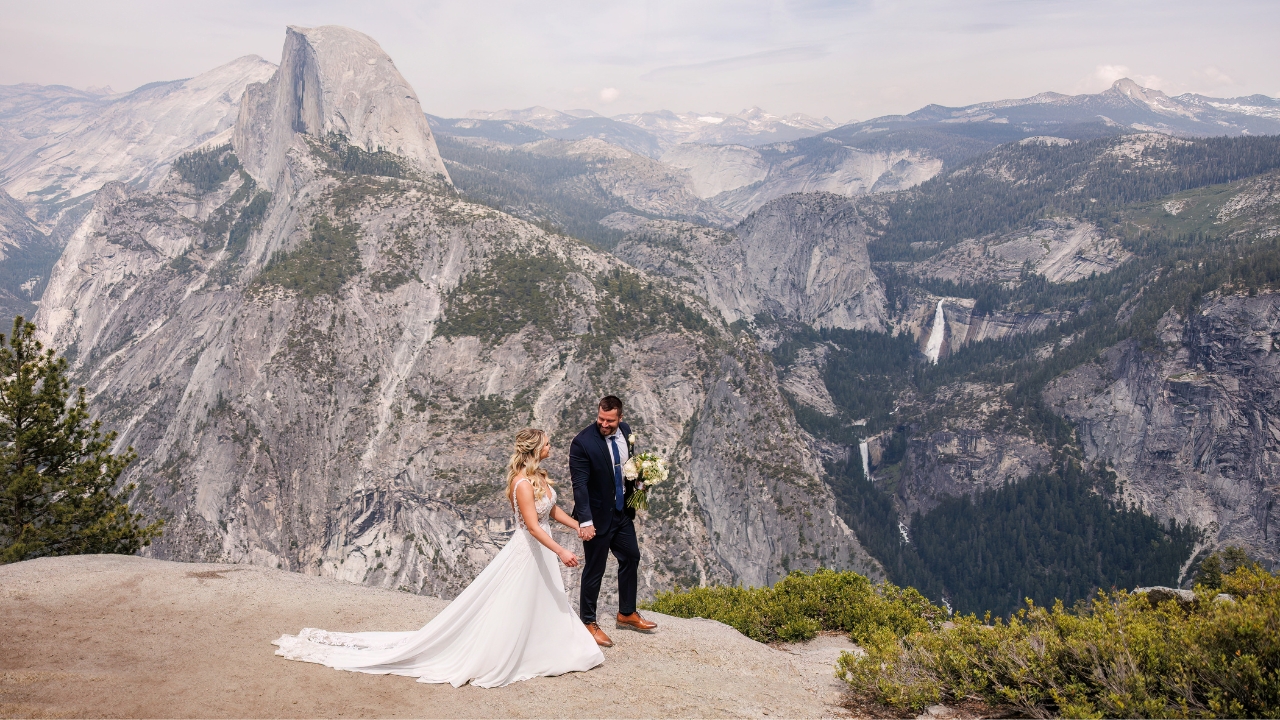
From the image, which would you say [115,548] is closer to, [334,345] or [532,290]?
[334,345]

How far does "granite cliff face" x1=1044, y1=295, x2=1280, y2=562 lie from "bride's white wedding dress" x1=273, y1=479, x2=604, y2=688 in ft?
543

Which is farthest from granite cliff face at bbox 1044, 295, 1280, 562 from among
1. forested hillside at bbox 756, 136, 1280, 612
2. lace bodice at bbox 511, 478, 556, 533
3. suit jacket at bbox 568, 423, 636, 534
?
lace bodice at bbox 511, 478, 556, 533

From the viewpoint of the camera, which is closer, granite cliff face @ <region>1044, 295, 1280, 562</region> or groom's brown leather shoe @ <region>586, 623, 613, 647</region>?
groom's brown leather shoe @ <region>586, 623, 613, 647</region>

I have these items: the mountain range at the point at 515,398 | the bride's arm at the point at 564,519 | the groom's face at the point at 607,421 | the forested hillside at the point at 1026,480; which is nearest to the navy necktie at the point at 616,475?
the groom's face at the point at 607,421

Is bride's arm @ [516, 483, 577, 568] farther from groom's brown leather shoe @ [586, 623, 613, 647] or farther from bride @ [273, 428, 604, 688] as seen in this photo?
groom's brown leather shoe @ [586, 623, 613, 647]

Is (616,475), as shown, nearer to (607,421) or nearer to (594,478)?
(594,478)

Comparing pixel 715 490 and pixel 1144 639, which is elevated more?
pixel 1144 639

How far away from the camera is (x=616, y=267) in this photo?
135500 mm

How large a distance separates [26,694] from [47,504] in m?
19.4

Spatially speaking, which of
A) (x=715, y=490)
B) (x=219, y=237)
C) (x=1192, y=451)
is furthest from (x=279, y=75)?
(x=1192, y=451)

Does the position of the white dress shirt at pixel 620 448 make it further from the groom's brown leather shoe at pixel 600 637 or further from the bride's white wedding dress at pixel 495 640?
the groom's brown leather shoe at pixel 600 637

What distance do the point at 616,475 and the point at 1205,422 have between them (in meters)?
177

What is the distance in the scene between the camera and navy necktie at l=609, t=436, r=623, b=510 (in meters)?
12.2

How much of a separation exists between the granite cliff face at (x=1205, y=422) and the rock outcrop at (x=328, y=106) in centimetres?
19326
